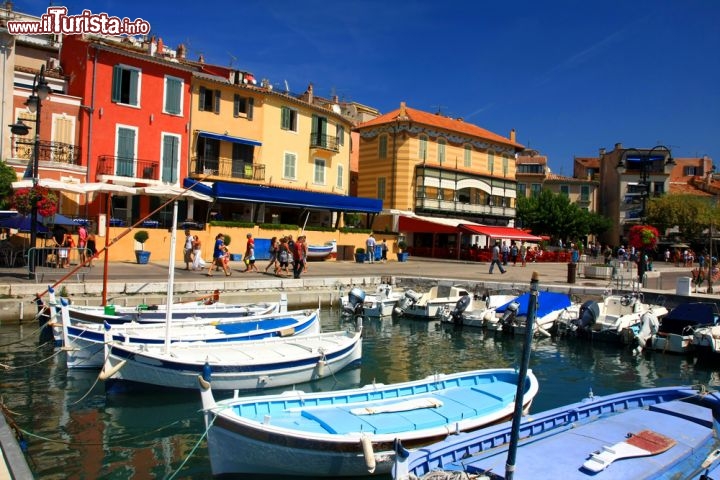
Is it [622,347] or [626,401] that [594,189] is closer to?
[622,347]

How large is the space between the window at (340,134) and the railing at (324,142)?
0.73 meters

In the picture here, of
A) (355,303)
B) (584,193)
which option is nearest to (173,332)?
(355,303)

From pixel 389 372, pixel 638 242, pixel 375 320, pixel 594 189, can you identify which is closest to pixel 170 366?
pixel 389 372

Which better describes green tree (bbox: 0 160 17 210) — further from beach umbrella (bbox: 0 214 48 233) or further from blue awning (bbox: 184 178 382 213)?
blue awning (bbox: 184 178 382 213)

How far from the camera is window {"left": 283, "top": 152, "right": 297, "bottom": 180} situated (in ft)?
135

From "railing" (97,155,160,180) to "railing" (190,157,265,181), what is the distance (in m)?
2.74

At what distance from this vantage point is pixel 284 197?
36.2 meters

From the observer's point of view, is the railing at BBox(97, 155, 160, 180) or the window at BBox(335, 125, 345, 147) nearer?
the railing at BBox(97, 155, 160, 180)

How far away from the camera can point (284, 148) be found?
41094 mm

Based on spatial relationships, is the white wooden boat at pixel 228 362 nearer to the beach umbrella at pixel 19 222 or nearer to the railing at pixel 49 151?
the beach umbrella at pixel 19 222

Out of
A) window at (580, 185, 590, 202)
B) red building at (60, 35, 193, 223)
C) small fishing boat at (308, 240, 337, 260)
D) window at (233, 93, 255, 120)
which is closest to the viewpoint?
Result: red building at (60, 35, 193, 223)

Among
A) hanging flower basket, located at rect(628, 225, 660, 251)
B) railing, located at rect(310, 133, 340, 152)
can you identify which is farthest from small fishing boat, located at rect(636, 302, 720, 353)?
railing, located at rect(310, 133, 340, 152)

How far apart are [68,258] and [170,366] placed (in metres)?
15.6

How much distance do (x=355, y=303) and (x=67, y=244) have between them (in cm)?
1303
